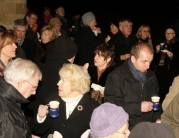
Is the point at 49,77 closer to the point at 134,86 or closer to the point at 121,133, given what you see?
the point at 134,86

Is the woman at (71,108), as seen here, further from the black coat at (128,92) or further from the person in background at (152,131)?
the person in background at (152,131)

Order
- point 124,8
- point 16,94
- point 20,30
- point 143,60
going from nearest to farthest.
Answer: point 16,94 → point 143,60 → point 20,30 → point 124,8

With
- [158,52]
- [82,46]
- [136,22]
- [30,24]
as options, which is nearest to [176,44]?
[158,52]

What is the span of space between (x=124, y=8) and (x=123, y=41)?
35.0 meters

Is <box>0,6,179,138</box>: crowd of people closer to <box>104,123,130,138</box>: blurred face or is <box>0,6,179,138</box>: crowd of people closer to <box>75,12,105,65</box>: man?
<box>104,123,130,138</box>: blurred face

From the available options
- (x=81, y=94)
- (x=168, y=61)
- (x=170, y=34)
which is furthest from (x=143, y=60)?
(x=170, y=34)

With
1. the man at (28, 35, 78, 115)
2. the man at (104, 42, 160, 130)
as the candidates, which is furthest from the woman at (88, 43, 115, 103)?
the man at (104, 42, 160, 130)

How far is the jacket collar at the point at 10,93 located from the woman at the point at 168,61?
17.9 ft

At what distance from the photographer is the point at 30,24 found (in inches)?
413

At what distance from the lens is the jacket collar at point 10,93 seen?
382 cm

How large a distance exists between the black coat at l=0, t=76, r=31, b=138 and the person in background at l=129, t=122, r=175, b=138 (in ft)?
4.07

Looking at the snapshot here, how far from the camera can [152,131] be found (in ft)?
9.61

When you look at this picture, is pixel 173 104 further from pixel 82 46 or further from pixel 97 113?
pixel 82 46

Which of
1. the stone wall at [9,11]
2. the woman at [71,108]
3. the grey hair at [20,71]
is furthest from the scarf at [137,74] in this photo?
the stone wall at [9,11]
